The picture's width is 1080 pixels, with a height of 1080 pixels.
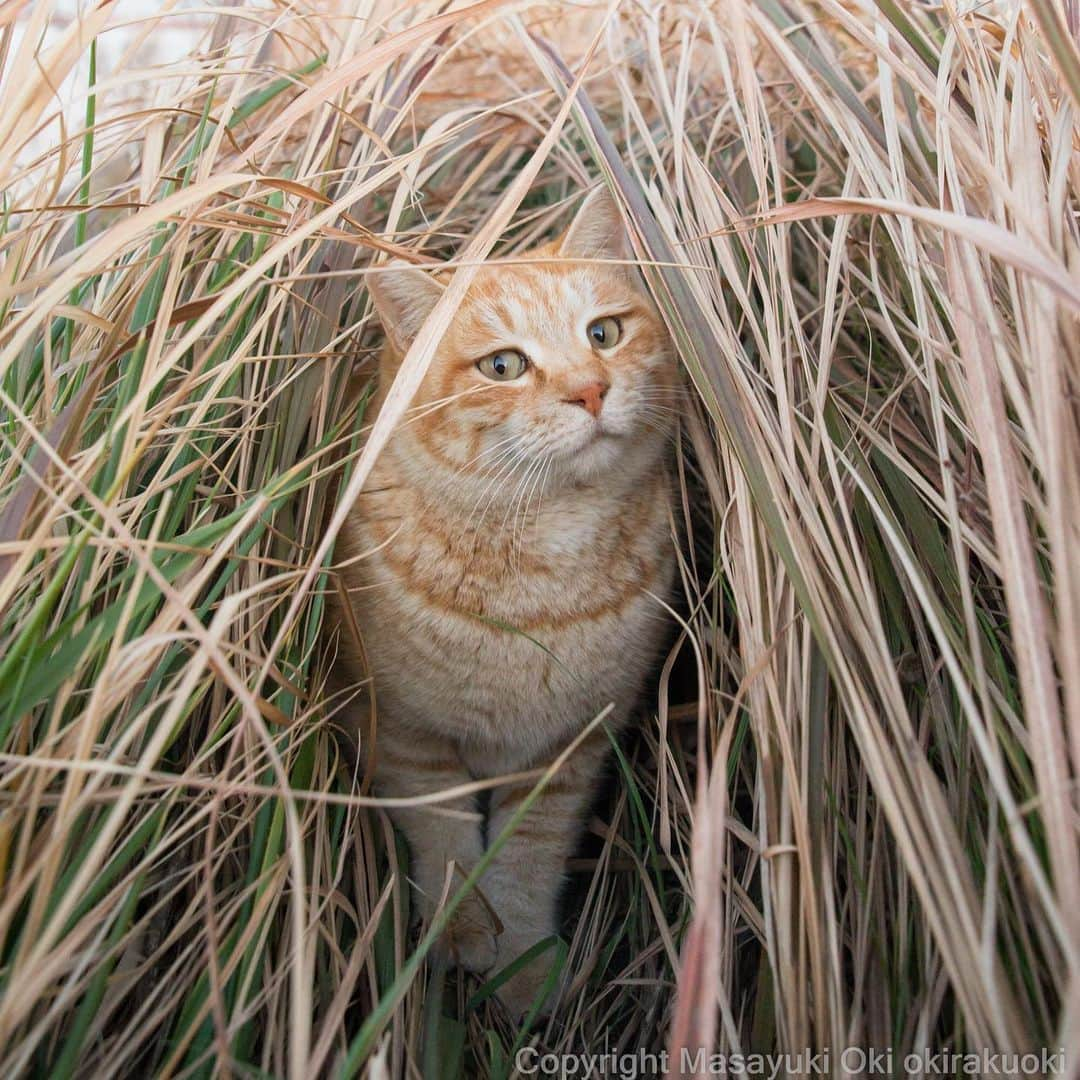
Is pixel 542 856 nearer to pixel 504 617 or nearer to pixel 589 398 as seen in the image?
pixel 504 617

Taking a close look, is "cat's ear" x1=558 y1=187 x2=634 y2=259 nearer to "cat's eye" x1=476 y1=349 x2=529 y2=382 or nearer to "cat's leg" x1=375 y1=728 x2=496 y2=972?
"cat's eye" x1=476 y1=349 x2=529 y2=382

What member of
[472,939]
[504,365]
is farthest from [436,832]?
[504,365]

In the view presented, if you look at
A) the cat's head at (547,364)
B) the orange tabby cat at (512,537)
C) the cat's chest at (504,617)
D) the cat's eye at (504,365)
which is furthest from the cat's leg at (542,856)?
the cat's eye at (504,365)

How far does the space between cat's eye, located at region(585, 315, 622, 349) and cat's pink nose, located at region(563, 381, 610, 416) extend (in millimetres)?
192

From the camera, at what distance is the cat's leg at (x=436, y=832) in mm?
1619

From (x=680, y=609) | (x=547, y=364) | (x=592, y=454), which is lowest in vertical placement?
(x=680, y=609)

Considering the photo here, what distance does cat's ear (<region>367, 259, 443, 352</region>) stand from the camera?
4.83 ft

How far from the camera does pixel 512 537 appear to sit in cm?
153

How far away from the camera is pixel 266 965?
1.20 meters

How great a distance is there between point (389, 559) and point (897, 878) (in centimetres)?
93

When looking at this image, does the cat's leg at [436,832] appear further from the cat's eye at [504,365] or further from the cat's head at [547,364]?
the cat's eye at [504,365]

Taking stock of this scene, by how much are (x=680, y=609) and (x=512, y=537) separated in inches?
18.1

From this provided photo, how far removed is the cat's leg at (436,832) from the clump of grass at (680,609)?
0.06 meters

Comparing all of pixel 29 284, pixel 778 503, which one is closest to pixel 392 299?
pixel 29 284
